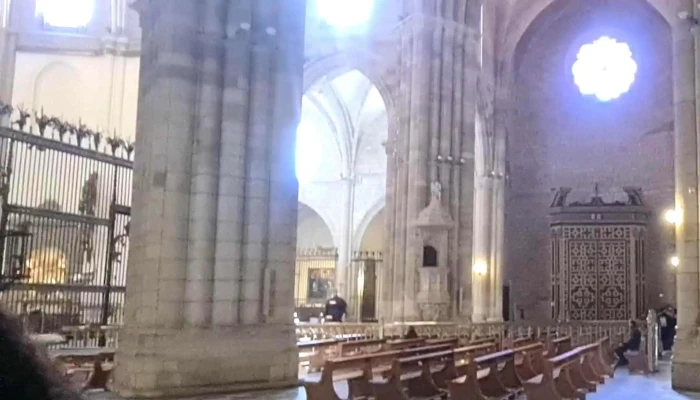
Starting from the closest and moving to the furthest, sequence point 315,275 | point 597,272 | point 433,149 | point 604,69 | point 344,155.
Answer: point 433,149
point 597,272
point 604,69
point 315,275
point 344,155

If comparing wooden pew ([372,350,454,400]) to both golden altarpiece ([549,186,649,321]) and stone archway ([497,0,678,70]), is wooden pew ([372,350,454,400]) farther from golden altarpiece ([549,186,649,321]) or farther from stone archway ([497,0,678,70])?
stone archway ([497,0,678,70])

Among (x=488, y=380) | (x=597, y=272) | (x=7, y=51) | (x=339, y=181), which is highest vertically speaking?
(x=7, y=51)

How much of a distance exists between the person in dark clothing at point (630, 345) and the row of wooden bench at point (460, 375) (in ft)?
22.3

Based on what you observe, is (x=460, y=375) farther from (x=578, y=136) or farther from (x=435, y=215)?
(x=578, y=136)

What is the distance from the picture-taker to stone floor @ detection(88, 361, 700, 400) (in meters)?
10.5

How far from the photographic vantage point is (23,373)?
1.05 metres

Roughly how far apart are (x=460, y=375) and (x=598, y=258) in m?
21.4

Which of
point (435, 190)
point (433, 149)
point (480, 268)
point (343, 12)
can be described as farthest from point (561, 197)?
point (343, 12)

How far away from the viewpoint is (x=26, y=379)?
→ 1043mm

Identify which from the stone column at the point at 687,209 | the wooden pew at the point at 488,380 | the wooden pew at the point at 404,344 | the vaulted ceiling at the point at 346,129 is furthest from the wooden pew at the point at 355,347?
the vaulted ceiling at the point at 346,129

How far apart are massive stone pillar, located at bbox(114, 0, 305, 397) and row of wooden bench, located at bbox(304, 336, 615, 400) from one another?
1527mm

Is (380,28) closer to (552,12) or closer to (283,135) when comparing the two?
(552,12)

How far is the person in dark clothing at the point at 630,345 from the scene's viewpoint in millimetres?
21800

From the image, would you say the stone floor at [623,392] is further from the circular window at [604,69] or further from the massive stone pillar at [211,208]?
the circular window at [604,69]
